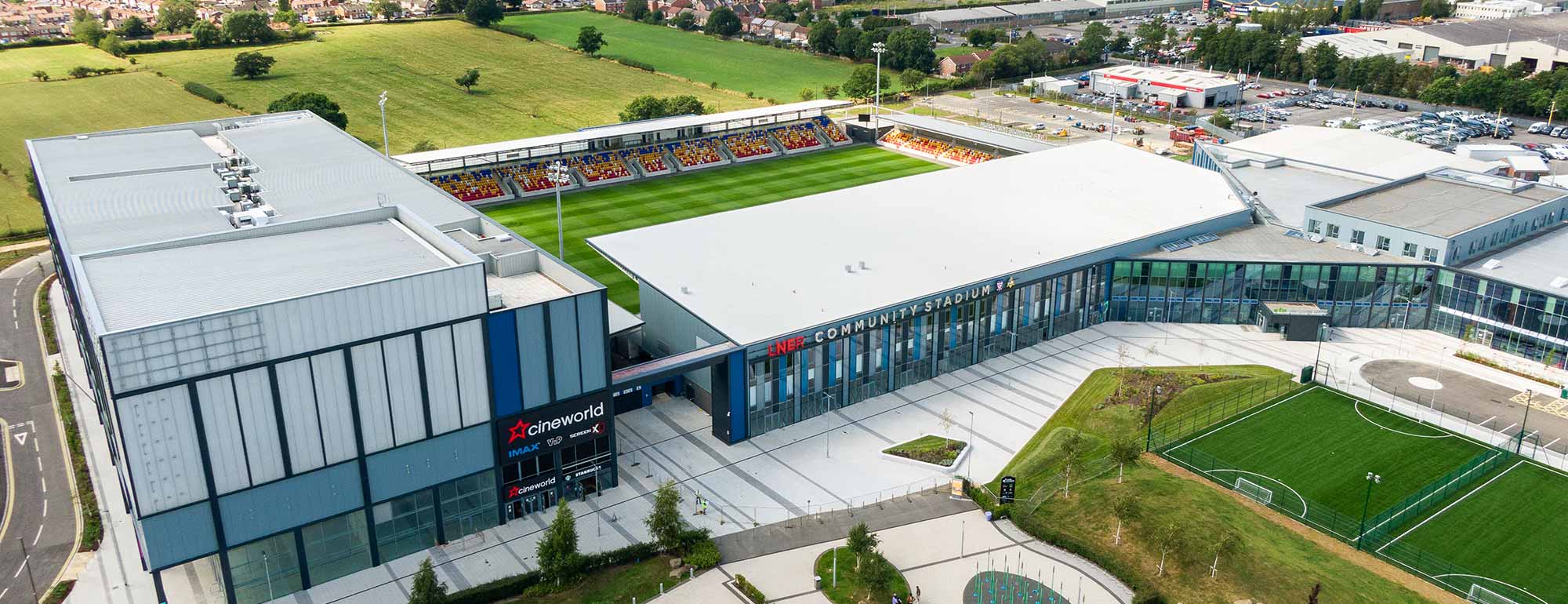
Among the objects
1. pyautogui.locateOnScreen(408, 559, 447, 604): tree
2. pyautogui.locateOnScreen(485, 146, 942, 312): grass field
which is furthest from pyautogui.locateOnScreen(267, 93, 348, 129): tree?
pyautogui.locateOnScreen(408, 559, 447, 604): tree

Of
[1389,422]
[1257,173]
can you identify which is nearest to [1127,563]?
[1389,422]

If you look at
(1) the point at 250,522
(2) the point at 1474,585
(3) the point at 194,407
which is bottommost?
(2) the point at 1474,585

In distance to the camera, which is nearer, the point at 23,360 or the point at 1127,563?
the point at 1127,563

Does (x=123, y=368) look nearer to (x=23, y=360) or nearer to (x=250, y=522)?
(x=250, y=522)

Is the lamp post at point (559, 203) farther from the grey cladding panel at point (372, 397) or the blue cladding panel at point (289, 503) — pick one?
the blue cladding panel at point (289, 503)

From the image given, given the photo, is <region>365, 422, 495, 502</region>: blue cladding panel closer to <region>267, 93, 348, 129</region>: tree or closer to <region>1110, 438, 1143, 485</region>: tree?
<region>1110, 438, 1143, 485</region>: tree

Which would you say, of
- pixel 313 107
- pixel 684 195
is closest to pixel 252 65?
pixel 313 107

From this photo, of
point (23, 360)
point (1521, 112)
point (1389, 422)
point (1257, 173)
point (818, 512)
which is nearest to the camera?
point (818, 512)

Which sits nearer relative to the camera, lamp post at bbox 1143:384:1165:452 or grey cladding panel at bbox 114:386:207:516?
grey cladding panel at bbox 114:386:207:516
